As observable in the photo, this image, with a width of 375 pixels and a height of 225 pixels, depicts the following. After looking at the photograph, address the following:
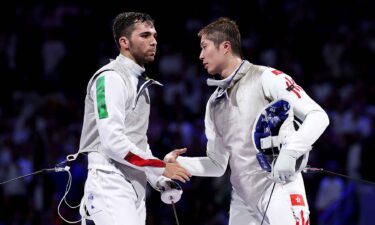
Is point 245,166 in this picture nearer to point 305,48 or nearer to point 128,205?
point 128,205

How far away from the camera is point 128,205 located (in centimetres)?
396

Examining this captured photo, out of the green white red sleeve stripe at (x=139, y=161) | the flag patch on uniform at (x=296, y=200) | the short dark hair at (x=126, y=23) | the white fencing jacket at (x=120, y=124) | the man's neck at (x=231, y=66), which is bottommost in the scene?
the flag patch on uniform at (x=296, y=200)

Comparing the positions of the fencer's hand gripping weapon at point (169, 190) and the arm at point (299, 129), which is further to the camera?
the fencer's hand gripping weapon at point (169, 190)

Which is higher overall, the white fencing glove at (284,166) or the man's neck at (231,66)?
the man's neck at (231,66)

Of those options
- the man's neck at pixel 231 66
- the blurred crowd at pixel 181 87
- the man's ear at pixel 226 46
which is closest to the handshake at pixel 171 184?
the man's neck at pixel 231 66

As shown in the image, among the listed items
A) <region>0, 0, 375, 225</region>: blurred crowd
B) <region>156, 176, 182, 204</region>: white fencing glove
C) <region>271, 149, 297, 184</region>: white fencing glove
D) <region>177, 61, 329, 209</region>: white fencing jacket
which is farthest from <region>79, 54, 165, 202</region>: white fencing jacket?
<region>0, 0, 375, 225</region>: blurred crowd

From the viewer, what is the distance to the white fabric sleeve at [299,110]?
3922 millimetres

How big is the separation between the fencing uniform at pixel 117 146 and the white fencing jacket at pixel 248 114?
484mm

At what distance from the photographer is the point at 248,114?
4.23 meters

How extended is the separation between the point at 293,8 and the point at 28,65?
378 centimetres

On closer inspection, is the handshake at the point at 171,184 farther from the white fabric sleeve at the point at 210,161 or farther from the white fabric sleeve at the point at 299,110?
the white fabric sleeve at the point at 299,110

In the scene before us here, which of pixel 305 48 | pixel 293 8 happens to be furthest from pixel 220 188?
pixel 293 8

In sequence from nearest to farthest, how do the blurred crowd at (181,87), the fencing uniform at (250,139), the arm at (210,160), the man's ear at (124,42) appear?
the fencing uniform at (250,139) → the man's ear at (124,42) → the arm at (210,160) → the blurred crowd at (181,87)

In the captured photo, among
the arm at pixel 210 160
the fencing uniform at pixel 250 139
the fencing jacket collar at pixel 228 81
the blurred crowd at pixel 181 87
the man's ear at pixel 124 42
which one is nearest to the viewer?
the fencing uniform at pixel 250 139
